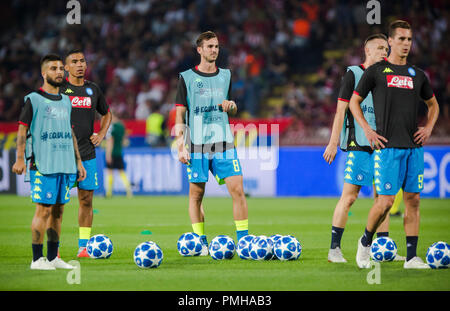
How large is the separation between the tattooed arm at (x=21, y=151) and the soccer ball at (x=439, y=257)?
438 cm

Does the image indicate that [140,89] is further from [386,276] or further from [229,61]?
[386,276]

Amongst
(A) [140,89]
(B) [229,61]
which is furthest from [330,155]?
(A) [140,89]

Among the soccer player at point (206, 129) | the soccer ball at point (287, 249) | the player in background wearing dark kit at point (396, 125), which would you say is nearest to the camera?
the player in background wearing dark kit at point (396, 125)

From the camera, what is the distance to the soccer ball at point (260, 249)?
27.8 feet

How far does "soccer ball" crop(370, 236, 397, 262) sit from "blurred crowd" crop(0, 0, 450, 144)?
41.0 ft

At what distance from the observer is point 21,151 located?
299 inches

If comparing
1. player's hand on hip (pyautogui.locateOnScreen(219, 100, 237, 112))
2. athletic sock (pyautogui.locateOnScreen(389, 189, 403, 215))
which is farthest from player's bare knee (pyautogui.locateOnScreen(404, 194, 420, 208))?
athletic sock (pyautogui.locateOnScreen(389, 189, 403, 215))

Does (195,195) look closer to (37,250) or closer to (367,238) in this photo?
(37,250)

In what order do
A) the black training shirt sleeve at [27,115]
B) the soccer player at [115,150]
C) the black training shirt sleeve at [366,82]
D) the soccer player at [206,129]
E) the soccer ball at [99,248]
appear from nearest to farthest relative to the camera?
the black training shirt sleeve at [366,82]
the black training shirt sleeve at [27,115]
the soccer ball at [99,248]
the soccer player at [206,129]
the soccer player at [115,150]

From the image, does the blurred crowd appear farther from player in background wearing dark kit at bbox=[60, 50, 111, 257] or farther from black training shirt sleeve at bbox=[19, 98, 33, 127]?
black training shirt sleeve at bbox=[19, 98, 33, 127]

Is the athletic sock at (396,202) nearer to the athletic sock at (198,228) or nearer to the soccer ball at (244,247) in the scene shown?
the athletic sock at (198,228)

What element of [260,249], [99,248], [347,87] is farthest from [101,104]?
[347,87]

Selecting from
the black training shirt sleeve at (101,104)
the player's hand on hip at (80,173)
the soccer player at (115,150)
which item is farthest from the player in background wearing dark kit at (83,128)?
the soccer player at (115,150)

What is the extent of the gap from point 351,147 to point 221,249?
1947mm
